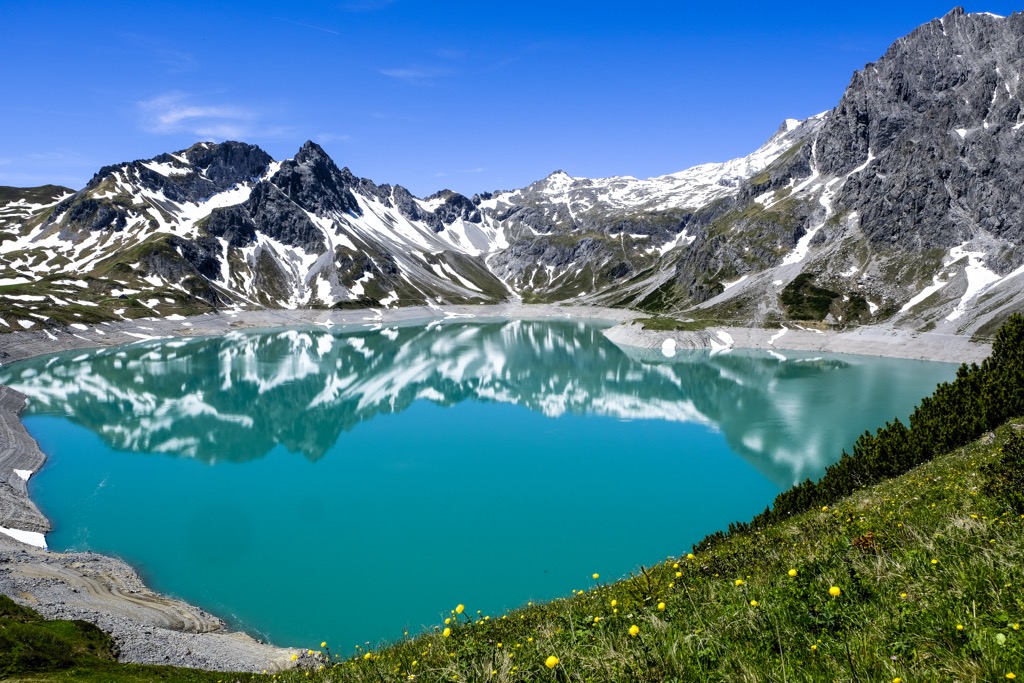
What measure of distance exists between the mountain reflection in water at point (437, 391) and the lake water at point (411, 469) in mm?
583

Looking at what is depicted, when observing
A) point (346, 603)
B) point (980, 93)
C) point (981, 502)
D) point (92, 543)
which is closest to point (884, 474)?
point (981, 502)

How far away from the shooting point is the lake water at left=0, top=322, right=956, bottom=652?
33125mm

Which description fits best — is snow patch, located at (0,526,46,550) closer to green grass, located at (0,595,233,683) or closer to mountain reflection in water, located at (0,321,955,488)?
green grass, located at (0,595,233,683)

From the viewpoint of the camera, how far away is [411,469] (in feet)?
178

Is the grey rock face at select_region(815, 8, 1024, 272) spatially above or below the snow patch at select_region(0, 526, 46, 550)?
above

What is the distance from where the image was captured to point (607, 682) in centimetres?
609

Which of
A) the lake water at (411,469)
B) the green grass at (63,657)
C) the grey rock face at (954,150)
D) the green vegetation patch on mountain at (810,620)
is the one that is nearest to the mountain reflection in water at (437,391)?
the lake water at (411,469)

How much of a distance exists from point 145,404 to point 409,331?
112360 mm

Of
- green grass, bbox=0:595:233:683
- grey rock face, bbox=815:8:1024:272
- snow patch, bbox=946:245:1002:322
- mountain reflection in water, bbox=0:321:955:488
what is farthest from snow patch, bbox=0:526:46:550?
grey rock face, bbox=815:8:1024:272

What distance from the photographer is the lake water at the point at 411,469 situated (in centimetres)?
3312

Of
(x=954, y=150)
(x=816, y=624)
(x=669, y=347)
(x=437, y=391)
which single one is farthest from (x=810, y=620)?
(x=954, y=150)

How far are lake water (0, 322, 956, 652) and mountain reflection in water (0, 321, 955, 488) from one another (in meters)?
0.58

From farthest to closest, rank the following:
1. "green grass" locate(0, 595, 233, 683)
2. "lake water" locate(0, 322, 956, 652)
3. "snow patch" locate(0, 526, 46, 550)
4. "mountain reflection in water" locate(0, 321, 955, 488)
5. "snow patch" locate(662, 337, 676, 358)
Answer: "snow patch" locate(662, 337, 676, 358) < "mountain reflection in water" locate(0, 321, 955, 488) < "snow patch" locate(0, 526, 46, 550) < "lake water" locate(0, 322, 956, 652) < "green grass" locate(0, 595, 233, 683)

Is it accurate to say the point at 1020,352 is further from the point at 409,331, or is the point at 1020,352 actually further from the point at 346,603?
the point at 409,331
